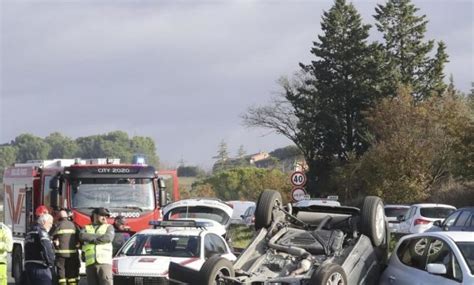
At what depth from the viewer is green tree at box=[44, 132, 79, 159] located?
3740 inches

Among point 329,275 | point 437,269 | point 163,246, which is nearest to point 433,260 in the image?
point 437,269

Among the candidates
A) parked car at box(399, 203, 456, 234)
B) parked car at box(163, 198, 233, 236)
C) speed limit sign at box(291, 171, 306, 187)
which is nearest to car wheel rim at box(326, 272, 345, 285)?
parked car at box(163, 198, 233, 236)

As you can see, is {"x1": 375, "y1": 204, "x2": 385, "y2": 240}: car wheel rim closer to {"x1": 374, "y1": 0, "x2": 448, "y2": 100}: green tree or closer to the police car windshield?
the police car windshield

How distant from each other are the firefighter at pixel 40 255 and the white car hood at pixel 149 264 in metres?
1.46

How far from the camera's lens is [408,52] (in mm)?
62875

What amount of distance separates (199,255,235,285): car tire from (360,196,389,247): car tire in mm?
1986

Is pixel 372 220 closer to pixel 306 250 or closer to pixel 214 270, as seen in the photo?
pixel 306 250

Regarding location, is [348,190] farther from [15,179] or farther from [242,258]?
[242,258]

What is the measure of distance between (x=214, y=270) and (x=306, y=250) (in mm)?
1682

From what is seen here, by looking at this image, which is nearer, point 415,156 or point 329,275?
point 329,275

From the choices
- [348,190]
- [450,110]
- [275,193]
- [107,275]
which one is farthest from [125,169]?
[348,190]

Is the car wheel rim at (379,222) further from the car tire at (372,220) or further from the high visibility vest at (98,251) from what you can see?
the high visibility vest at (98,251)

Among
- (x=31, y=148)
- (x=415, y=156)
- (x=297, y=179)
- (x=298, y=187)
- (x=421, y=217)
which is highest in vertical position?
(x=31, y=148)

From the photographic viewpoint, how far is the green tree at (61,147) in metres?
95.0
